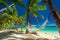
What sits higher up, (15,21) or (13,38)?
(15,21)

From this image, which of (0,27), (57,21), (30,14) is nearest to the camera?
(57,21)

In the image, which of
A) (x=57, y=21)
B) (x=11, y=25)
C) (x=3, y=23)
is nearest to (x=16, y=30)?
(x=11, y=25)

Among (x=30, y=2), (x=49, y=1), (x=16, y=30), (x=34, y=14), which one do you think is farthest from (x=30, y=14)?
(x=49, y=1)

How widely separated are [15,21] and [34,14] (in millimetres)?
877

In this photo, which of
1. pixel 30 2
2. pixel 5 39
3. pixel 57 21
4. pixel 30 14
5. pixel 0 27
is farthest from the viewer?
pixel 0 27

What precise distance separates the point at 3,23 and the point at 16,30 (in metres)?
0.96

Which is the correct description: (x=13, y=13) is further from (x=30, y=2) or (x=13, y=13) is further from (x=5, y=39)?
(x=5, y=39)

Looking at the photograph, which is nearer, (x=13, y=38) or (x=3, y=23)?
(x=13, y=38)

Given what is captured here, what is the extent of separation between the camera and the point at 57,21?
5.58 meters

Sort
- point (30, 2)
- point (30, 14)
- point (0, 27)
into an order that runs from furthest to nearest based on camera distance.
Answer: point (0, 27) → point (30, 14) → point (30, 2)

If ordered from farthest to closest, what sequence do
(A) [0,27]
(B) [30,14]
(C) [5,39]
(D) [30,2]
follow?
(A) [0,27] < (B) [30,14] < (D) [30,2] < (C) [5,39]

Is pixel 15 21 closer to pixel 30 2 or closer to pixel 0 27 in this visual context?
pixel 0 27

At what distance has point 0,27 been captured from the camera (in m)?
8.12

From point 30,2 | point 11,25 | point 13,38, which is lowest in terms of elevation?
point 13,38
